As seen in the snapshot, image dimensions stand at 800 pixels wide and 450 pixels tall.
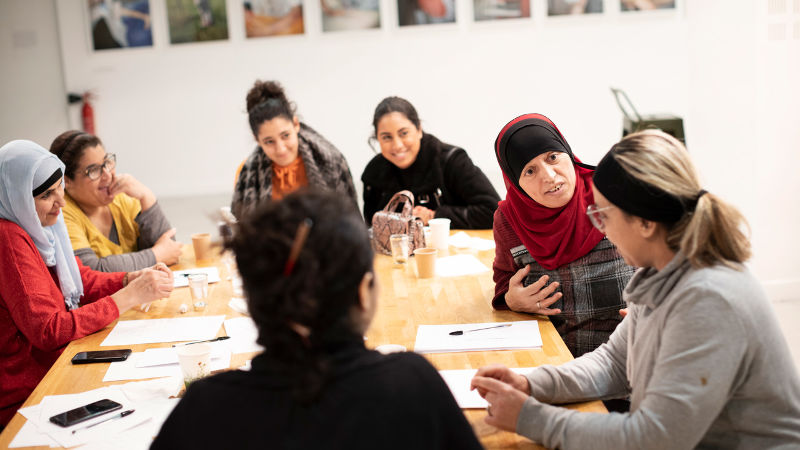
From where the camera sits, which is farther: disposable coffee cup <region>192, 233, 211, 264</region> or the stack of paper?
disposable coffee cup <region>192, 233, 211, 264</region>

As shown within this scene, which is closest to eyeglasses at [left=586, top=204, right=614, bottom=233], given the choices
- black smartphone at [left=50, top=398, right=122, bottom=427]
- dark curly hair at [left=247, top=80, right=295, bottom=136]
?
black smartphone at [left=50, top=398, right=122, bottom=427]

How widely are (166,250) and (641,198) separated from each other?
2.31 meters

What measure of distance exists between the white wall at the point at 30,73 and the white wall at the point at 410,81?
0.13 metres

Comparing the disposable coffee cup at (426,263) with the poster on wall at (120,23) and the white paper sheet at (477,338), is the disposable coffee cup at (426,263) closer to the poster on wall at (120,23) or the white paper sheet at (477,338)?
the white paper sheet at (477,338)

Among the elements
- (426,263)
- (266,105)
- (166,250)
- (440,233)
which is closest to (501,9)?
(266,105)

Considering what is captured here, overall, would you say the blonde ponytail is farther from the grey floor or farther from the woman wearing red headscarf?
the grey floor

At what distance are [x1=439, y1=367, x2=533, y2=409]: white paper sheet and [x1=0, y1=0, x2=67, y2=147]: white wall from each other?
14.3ft

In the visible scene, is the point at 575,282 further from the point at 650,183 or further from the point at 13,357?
the point at 13,357

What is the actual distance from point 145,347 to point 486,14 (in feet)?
11.9

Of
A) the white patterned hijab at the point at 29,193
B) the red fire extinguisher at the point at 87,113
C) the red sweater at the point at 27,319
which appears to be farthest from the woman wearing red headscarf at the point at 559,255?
the red fire extinguisher at the point at 87,113

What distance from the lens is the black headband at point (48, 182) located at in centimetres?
224

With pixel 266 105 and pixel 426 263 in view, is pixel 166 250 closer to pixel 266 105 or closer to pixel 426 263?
pixel 266 105

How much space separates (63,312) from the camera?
217 centimetres

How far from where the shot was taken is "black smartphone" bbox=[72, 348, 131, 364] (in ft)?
6.51
